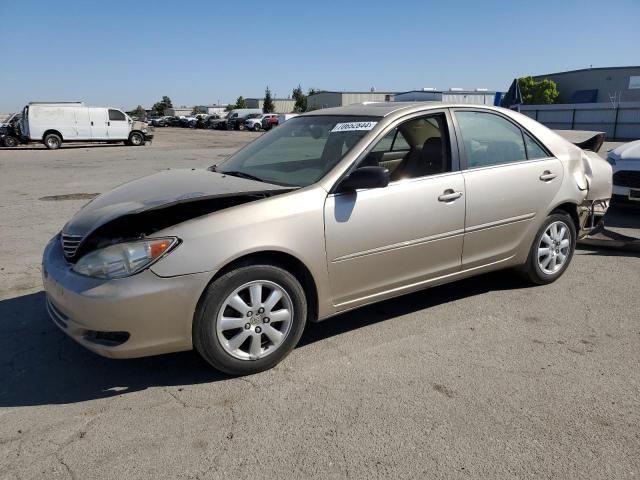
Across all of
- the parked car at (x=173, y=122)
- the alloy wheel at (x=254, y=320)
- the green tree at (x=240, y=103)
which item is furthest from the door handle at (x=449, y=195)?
the green tree at (x=240, y=103)

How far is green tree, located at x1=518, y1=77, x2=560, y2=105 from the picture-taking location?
60.6m

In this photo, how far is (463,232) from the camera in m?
3.98

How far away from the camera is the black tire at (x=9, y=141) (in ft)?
87.2

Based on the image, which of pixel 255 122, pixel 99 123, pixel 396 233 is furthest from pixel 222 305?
pixel 255 122

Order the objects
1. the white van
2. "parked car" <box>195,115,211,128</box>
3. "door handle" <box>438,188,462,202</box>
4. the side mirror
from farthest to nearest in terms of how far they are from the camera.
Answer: "parked car" <box>195,115,211,128</box>, the white van, "door handle" <box>438,188,462,202</box>, the side mirror

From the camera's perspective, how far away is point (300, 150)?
168 inches

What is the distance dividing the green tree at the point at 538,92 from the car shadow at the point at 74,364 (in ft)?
206

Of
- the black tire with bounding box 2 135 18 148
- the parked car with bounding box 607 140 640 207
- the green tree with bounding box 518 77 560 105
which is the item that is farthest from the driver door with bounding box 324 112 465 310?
the green tree with bounding box 518 77 560 105

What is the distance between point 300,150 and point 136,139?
Result: 1031 inches

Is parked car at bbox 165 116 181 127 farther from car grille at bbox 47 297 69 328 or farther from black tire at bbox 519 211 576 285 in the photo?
car grille at bbox 47 297 69 328

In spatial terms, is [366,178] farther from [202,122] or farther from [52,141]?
[202,122]

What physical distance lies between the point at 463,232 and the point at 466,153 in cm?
61

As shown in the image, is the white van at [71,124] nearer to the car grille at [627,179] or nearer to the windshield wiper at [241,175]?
the car grille at [627,179]

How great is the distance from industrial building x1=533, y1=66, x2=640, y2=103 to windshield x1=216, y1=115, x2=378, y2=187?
198 feet
